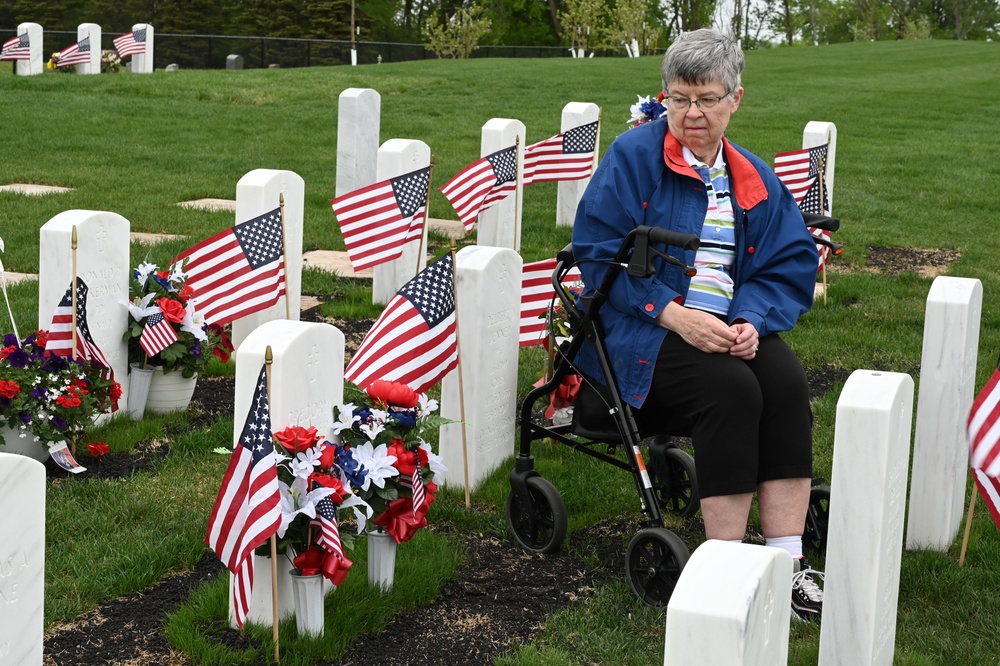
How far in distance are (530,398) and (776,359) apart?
96 cm

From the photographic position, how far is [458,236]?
958 cm

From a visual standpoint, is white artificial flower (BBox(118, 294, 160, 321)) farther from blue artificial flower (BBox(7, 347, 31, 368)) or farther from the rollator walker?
the rollator walker

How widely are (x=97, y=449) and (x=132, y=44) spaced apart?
69.5 feet

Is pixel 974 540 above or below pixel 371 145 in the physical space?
below

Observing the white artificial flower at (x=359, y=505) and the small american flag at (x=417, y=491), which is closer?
the white artificial flower at (x=359, y=505)

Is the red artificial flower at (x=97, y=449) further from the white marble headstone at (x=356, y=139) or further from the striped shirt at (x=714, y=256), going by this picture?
the white marble headstone at (x=356, y=139)

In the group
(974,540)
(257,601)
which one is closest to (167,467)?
(257,601)

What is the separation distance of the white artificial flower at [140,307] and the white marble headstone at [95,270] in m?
0.03

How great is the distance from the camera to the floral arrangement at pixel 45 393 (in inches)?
186

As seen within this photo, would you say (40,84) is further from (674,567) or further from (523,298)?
(674,567)

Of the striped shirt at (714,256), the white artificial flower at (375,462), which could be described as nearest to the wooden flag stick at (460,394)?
the white artificial flower at (375,462)

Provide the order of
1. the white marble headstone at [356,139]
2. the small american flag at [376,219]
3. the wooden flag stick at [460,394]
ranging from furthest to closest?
the white marble headstone at [356,139], the small american flag at [376,219], the wooden flag stick at [460,394]

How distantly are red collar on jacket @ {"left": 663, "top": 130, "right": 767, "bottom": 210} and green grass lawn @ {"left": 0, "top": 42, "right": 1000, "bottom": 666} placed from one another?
132cm

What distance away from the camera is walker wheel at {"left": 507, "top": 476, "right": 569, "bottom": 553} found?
4207 mm
